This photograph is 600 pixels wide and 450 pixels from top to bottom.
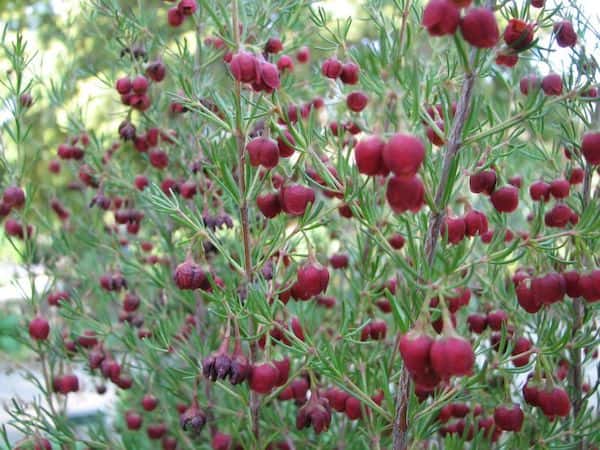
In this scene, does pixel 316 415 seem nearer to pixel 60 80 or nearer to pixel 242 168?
pixel 242 168

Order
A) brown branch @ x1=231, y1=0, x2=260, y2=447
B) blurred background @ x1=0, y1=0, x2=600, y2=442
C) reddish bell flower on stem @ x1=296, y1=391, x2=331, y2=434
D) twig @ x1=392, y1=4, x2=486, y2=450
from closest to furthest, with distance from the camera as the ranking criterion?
twig @ x1=392, y1=4, x2=486, y2=450 → brown branch @ x1=231, y1=0, x2=260, y2=447 → reddish bell flower on stem @ x1=296, y1=391, x2=331, y2=434 → blurred background @ x1=0, y1=0, x2=600, y2=442

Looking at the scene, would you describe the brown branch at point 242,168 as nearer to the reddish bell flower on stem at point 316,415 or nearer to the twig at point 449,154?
the reddish bell flower on stem at point 316,415

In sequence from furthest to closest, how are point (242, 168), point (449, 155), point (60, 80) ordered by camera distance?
point (60, 80)
point (242, 168)
point (449, 155)

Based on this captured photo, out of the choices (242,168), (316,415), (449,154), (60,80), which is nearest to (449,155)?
(449,154)

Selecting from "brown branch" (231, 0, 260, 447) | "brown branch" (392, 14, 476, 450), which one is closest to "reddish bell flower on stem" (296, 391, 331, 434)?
"brown branch" (231, 0, 260, 447)

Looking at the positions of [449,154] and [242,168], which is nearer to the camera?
[449,154]

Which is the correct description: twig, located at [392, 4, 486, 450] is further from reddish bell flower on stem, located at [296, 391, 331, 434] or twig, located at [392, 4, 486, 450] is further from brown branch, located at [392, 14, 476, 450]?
reddish bell flower on stem, located at [296, 391, 331, 434]

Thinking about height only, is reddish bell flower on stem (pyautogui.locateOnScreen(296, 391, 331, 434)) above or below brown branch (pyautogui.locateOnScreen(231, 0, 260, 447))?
below

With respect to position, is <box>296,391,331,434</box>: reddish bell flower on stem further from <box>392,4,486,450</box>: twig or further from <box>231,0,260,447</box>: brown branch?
<box>392,4,486,450</box>: twig

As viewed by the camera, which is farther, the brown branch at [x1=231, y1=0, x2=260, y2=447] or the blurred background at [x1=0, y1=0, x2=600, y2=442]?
the blurred background at [x1=0, y1=0, x2=600, y2=442]

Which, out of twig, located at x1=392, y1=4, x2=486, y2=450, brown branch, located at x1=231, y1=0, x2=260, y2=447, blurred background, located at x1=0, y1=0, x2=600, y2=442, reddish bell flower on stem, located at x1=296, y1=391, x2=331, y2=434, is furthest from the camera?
blurred background, located at x1=0, y1=0, x2=600, y2=442

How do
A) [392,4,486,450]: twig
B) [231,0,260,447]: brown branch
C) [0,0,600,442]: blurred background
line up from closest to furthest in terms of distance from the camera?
[392,4,486,450]: twig, [231,0,260,447]: brown branch, [0,0,600,442]: blurred background

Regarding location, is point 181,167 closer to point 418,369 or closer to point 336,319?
point 336,319

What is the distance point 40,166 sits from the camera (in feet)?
16.9
